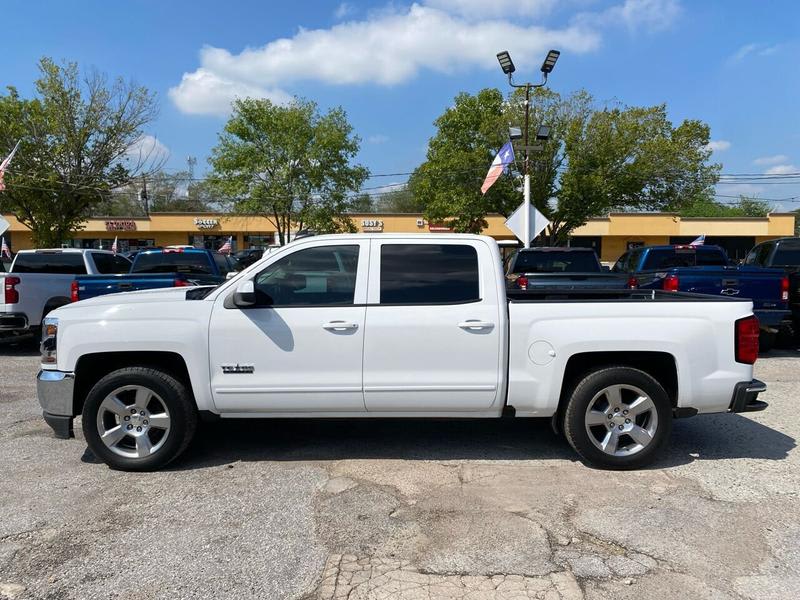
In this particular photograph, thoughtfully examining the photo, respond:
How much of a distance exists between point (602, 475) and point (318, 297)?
2.59 metres

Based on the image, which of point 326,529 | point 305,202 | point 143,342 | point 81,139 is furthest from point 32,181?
point 326,529

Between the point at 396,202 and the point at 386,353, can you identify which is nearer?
the point at 386,353

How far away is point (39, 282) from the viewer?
963 centimetres

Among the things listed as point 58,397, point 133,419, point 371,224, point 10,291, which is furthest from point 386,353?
point 371,224

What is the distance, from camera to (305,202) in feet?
107

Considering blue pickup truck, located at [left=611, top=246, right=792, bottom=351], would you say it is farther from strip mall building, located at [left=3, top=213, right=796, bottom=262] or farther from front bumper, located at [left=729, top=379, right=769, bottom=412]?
strip mall building, located at [left=3, top=213, right=796, bottom=262]

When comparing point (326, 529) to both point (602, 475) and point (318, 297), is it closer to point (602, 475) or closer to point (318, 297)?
point (318, 297)

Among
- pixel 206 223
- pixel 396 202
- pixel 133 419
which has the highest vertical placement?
pixel 396 202

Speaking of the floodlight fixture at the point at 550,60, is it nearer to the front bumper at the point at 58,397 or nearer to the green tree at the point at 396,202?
the front bumper at the point at 58,397

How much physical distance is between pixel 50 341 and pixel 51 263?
23.7 ft

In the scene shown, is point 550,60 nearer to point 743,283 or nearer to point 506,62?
point 506,62

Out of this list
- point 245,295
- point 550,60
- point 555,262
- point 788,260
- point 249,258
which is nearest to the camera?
point 245,295

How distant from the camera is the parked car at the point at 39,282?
9.24 meters

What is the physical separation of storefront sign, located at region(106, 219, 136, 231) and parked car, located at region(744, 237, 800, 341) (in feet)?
163
